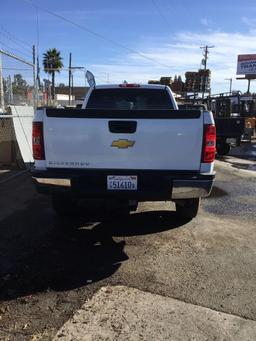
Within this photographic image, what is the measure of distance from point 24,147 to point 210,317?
28.1ft

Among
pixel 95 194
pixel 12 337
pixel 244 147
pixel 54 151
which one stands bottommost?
pixel 244 147

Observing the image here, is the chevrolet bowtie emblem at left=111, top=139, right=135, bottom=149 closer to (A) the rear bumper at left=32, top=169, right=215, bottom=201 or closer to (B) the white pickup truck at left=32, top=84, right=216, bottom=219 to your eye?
(B) the white pickup truck at left=32, top=84, right=216, bottom=219

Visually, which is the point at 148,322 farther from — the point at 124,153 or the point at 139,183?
the point at 124,153

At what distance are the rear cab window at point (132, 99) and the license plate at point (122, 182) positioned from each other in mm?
2723

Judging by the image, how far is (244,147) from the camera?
24.2m

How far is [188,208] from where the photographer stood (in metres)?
6.90

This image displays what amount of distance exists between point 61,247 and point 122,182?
111 centimetres

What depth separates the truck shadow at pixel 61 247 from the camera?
477 centimetres

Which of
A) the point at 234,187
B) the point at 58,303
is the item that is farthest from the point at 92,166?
the point at 234,187

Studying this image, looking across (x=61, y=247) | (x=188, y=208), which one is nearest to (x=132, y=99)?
(x=188, y=208)

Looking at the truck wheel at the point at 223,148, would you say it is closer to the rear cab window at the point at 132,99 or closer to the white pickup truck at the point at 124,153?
the rear cab window at the point at 132,99

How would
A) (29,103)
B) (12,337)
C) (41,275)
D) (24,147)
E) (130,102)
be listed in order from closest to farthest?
(12,337) → (41,275) → (130,102) → (24,147) → (29,103)

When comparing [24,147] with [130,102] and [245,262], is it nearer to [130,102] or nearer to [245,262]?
[130,102]

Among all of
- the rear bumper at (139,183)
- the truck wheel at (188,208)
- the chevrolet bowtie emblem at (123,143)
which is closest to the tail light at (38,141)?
the rear bumper at (139,183)
